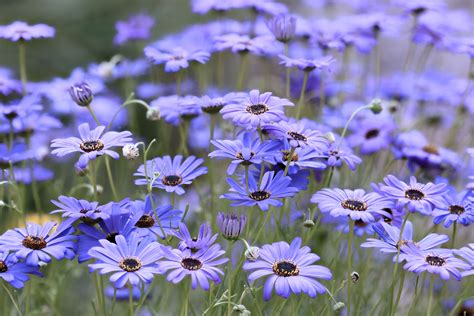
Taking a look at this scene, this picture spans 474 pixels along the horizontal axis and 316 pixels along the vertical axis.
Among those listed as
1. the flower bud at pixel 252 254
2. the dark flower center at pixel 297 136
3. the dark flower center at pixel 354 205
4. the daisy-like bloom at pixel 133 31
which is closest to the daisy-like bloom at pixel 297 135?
the dark flower center at pixel 297 136

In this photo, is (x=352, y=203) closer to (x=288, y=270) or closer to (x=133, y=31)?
(x=288, y=270)

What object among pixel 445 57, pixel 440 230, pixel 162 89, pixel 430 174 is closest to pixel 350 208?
pixel 430 174

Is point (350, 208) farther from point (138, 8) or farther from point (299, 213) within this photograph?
point (138, 8)

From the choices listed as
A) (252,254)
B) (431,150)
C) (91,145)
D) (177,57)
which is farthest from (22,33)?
(431,150)

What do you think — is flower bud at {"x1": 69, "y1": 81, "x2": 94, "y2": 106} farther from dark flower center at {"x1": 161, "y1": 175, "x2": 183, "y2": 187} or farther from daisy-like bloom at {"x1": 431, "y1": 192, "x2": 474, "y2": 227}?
daisy-like bloom at {"x1": 431, "y1": 192, "x2": 474, "y2": 227}

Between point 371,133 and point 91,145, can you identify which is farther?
point 371,133

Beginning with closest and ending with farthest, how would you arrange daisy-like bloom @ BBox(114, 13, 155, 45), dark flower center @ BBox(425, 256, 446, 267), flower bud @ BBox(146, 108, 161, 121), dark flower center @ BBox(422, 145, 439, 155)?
dark flower center @ BBox(425, 256, 446, 267) → flower bud @ BBox(146, 108, 161, 121) → dark flower center @ BBox(422, 145, 439, 155) → daisy-like bloom @ BBox(114, 13, 155, 45)

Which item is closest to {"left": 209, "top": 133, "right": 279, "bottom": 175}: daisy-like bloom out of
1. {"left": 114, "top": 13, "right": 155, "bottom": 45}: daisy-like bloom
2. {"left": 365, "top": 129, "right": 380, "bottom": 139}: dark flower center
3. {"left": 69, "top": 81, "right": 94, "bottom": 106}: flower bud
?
{"left": 69, "top": 81, "right": 94, "bottom": 106}: flower bud

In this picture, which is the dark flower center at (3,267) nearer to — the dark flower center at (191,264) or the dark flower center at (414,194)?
the dark flower center at (191,264)
